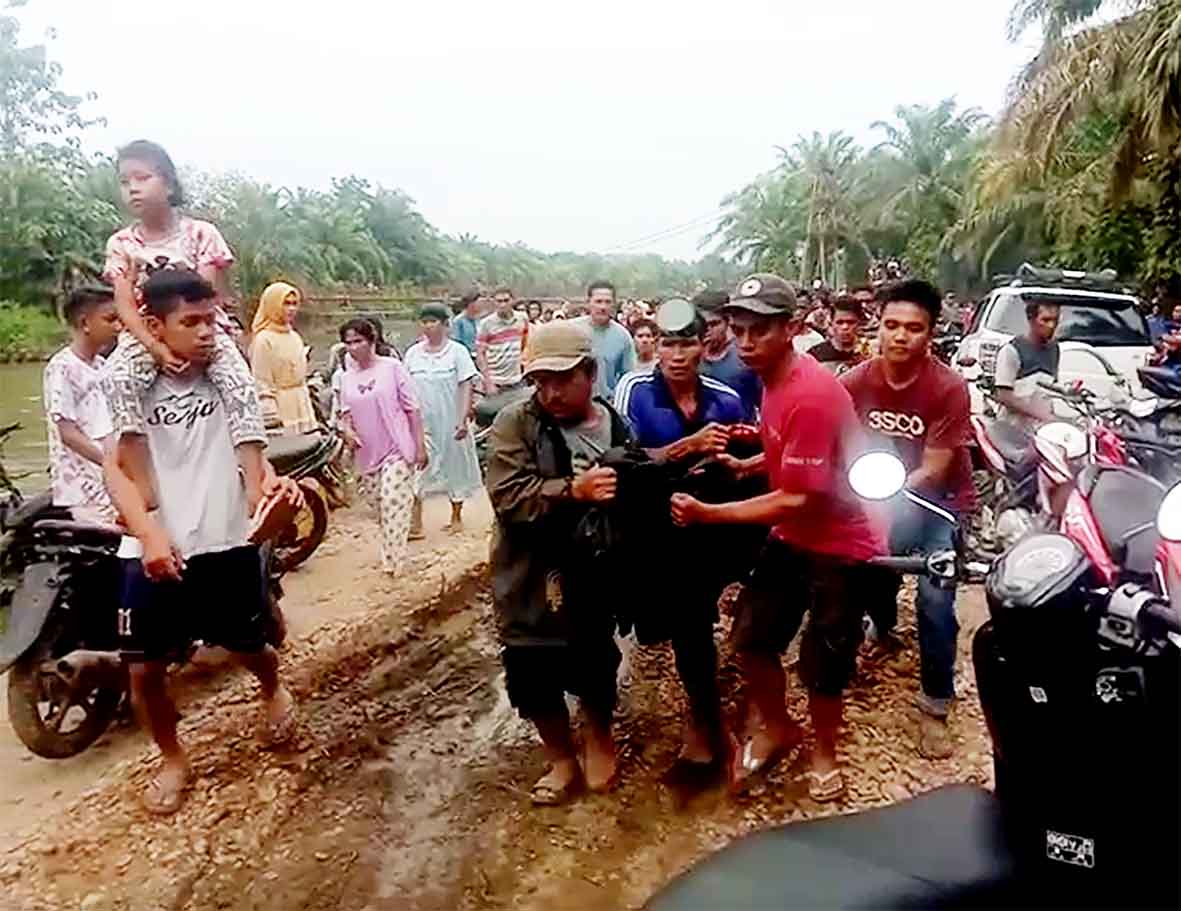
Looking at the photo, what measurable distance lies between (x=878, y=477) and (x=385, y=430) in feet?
16.1

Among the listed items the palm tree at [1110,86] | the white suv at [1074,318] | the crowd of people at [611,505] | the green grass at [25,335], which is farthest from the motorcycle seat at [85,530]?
the green grass at [25,335]

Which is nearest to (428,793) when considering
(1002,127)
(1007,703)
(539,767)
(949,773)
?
(539,767)

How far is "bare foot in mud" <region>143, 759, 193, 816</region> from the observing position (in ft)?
11.7

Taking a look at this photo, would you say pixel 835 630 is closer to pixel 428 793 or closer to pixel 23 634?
pixel 428 793

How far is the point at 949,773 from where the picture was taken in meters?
3.73

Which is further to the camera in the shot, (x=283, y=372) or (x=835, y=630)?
(x=283, y=372)

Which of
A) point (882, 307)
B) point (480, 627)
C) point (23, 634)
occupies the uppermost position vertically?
point (882, 307)

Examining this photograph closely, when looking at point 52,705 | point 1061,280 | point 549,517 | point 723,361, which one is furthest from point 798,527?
point 1061,280

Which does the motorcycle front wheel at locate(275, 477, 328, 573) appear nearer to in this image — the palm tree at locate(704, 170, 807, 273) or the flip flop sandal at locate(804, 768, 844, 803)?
the flip flop sandal at locate(804, 768, 844, 803)

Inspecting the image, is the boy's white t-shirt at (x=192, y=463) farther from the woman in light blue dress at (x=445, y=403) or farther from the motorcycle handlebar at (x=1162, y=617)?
the woman in light blue dress at (x=445, y=403)

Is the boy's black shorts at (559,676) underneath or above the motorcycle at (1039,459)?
underneath

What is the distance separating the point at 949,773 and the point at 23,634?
3.21 meters

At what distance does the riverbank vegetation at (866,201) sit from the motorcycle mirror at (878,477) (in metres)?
4.45

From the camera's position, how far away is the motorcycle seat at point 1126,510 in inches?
81.9
